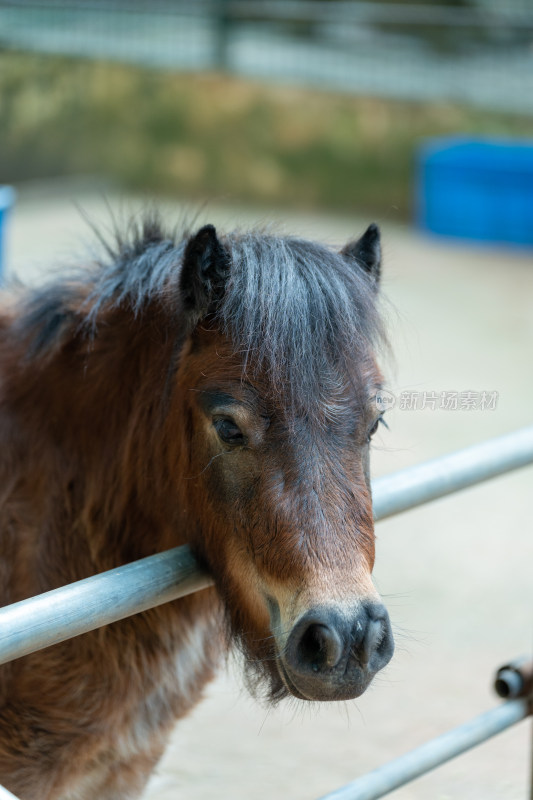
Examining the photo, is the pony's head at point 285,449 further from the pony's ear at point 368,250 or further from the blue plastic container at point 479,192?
the blue plastic container at point 479,192

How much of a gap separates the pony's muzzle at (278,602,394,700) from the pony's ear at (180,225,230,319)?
665 mm

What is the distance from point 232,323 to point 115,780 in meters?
1.26

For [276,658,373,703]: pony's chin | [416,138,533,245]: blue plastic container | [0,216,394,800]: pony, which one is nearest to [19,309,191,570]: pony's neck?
[0,216,394,800]: pony

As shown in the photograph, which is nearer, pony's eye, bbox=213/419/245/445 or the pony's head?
the pony's head

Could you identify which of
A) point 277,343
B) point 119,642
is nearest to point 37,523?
point 119,642

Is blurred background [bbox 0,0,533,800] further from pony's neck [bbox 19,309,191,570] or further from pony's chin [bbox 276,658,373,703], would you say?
pony's chin [bbox 276,658,373,703]

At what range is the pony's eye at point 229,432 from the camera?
177 centimetres

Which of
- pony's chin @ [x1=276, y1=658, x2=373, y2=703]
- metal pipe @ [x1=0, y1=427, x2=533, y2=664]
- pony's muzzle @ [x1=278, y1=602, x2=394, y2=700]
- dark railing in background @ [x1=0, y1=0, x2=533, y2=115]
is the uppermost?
dark railing in background @ [x1=0, y1=0, x2=533, y2=115]

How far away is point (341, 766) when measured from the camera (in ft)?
10.5

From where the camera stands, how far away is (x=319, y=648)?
1589 millimetres

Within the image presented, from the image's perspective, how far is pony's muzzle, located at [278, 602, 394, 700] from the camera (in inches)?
60.9

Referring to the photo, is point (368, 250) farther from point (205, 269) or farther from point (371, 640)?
point (371, 640)

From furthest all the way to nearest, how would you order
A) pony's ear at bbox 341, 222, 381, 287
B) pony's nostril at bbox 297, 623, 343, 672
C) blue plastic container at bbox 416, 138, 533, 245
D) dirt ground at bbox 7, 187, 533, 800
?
blue plastic container at bbox 416, 138, 533, 245, dirt ground at bbox 7, 187, 533, 800, pony's ear at bbox 341, 222, 381, 287, pony's nostril at bbox 297, 623, 343, 672

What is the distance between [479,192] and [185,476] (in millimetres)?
8185
